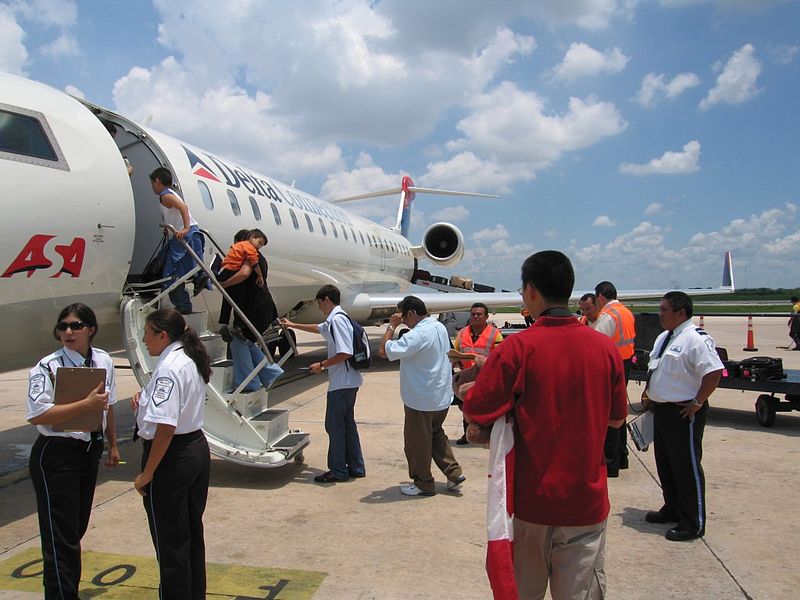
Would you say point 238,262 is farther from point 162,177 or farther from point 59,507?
point 59,507

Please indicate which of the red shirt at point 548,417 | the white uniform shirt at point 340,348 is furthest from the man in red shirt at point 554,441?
the white uniform shirt at point 340,348

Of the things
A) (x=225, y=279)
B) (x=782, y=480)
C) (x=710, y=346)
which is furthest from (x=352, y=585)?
(x=782, y=480)

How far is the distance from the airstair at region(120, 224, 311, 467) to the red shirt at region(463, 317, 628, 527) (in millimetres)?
3868

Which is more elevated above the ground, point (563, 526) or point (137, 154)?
point (137, 154)

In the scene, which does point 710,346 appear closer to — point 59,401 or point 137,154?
point 59,401

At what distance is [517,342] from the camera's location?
2574mm

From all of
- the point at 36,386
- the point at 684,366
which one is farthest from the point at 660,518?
the point at 36,386

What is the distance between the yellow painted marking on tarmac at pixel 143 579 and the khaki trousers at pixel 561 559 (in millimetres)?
1790

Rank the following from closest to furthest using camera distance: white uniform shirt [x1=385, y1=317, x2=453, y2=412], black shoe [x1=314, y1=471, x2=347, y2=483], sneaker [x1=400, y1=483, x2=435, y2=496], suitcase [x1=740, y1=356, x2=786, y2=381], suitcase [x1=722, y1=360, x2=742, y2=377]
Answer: white uniform shirt [x1=385, y1=317, x2=453, y2=412] < sneaker [x1=400, y1=483, x2=435, y2=496] < black shoe [x1=314, y1=471, x2=347, y2=483] < suitcase [x1=740, y1=356, x2=786, y2=381] < suitcase [x1=722, y1=360, x2=742, y2=377]

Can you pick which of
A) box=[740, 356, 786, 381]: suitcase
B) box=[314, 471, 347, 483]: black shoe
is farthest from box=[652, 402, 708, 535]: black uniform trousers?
box=[740, 356, 786, 381]: suitcase

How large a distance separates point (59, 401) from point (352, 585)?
2.07 m

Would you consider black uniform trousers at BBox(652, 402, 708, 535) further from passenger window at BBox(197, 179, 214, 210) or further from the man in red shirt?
passenger window at BBox(197, 179, 214, 210)

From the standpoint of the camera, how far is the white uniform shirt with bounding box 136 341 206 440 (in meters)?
3.21

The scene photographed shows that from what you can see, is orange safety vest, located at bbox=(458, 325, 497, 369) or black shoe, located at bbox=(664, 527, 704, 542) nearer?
black shoe, located at bbox=(664, 527, 704, 542)
